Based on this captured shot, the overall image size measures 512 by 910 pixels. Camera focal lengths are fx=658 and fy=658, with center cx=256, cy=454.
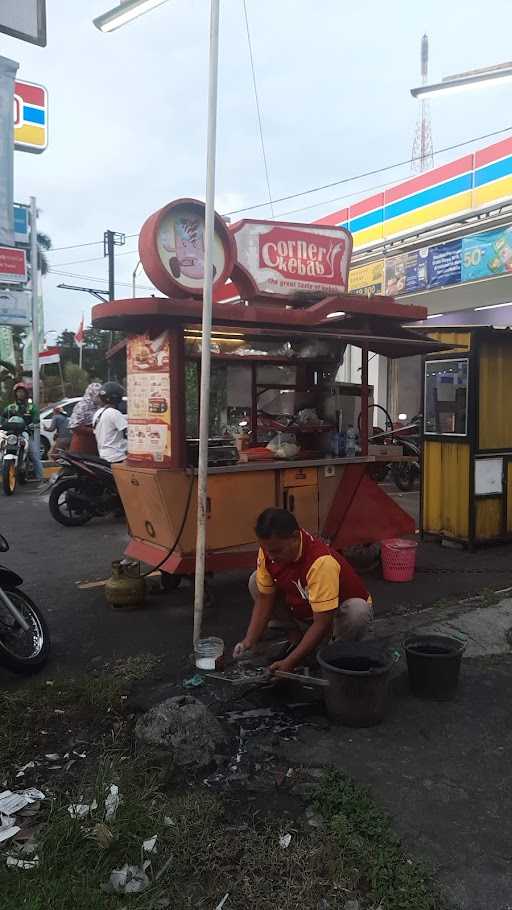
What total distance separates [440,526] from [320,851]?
5.50m

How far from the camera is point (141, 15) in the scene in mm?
4133

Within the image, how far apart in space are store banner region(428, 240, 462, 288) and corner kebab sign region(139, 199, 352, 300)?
7.39 metres

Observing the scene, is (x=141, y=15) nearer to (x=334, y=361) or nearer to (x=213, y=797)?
(x=334, y=361)

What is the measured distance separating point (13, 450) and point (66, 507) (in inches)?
128

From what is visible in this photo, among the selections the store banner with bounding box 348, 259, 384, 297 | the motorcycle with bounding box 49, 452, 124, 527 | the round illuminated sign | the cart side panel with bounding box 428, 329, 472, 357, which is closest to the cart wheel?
the round illuminated sign

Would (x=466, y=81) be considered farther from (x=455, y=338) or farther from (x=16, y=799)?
(x=16, y=799)

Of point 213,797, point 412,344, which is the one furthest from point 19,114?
point 213,797

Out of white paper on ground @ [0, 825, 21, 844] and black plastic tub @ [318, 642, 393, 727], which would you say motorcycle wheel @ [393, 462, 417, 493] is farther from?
white paper on ground @ [0, 825, 21, 844]

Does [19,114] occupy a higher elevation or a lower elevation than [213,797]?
higher

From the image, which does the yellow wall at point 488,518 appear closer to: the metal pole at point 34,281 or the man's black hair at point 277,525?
the man's black hair at point 277,525

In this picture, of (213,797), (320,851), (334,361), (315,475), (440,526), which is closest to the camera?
(320,851)

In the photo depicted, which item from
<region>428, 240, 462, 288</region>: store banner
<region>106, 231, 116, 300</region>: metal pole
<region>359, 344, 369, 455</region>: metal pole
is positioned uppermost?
<region>106, 231, 116, 300</region>: metal pole

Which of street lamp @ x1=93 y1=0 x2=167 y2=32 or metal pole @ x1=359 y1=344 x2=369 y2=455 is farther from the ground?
street lamp @ x1=93 y1=0 x2=167 y2=32

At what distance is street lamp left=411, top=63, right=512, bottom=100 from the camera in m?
6.06
